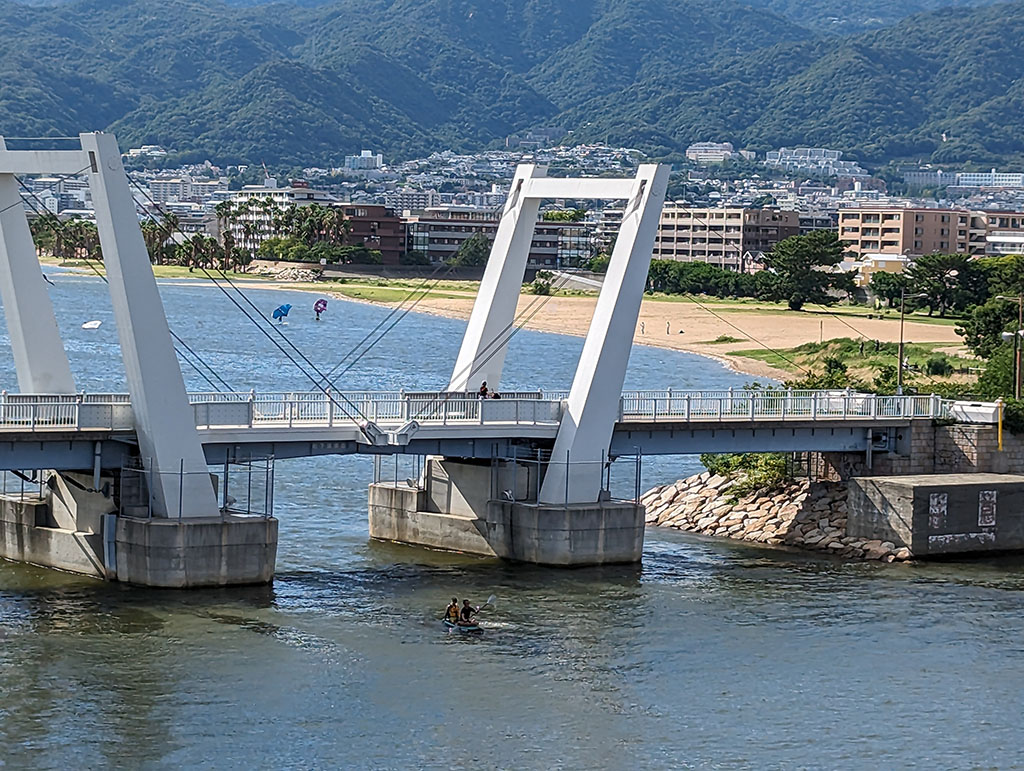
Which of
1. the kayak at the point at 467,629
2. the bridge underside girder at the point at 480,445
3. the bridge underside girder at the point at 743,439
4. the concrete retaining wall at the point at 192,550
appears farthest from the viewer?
the bridge underside girder at the point at 743,439

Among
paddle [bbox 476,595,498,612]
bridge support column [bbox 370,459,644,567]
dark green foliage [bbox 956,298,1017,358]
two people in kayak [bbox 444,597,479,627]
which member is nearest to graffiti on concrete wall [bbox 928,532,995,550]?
bridge support column [bbox 370,459,644,567]

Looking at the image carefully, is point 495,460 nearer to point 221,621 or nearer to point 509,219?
point 509,219

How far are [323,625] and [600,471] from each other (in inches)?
445

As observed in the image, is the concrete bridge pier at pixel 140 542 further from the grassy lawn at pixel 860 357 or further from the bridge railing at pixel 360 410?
the grassy lawn at pixel 860 357

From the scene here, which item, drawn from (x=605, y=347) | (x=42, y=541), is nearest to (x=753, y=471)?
(x=605, y=347)

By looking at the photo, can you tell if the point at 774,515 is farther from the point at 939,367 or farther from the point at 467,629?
the point at 939,367

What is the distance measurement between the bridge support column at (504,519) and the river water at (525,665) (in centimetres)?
70

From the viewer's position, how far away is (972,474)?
200ft

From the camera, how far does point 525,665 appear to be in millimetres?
42562

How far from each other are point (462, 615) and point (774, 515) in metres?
18.7

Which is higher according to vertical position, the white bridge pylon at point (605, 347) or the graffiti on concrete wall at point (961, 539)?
the white bridge pylon at point (605, 347)

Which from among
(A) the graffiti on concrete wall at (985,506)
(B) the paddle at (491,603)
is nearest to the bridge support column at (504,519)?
(B) the paddle at (491,603)

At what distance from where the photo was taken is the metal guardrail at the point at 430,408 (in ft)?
156

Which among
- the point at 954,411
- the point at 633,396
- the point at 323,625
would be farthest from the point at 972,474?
the point at 323,625
